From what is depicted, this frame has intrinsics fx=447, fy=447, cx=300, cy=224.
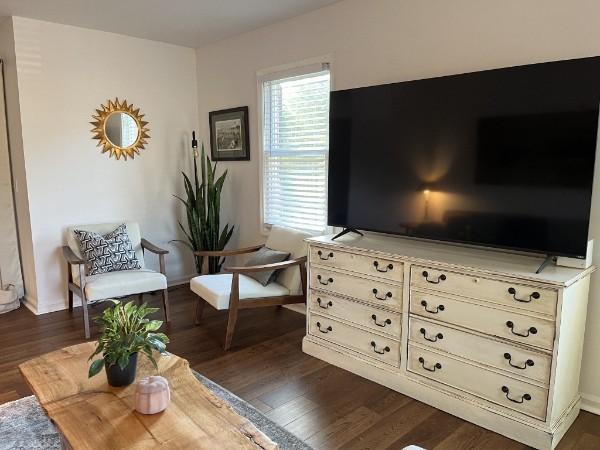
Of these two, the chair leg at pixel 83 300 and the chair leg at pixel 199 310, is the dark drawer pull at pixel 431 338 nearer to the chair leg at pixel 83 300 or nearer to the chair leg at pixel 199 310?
the chair leg at pixel 199 310

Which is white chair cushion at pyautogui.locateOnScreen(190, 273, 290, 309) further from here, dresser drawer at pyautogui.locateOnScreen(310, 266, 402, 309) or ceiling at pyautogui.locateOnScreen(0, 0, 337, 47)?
ceiling at pyautogui.locateOnScreen(0, 0, 337, 47)

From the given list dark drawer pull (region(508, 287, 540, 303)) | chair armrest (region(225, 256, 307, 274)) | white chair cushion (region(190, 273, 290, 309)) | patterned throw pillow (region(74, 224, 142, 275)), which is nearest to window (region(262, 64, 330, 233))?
chair armrest (region(225, 256, 307, 274))

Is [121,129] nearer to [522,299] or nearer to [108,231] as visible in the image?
[108,231]

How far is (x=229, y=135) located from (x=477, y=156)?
273 centimetres

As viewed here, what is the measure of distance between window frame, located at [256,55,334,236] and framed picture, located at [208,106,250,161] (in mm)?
215

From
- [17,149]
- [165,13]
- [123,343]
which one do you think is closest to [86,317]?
Answer: [17,149]

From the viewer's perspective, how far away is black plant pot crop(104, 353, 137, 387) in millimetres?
1771

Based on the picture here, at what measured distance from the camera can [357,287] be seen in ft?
9.23

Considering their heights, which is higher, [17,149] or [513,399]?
[17,149]

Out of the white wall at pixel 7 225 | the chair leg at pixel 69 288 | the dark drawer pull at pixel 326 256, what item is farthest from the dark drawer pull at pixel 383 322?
the white wall at pixel 7 225

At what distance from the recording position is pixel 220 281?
349cm

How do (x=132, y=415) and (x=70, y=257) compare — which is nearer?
(x=132, y=415)

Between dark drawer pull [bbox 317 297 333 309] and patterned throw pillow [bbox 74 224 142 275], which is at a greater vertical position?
patterned throw pillow [bbox 74 224 142 275]

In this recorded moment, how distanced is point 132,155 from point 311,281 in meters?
2.45
